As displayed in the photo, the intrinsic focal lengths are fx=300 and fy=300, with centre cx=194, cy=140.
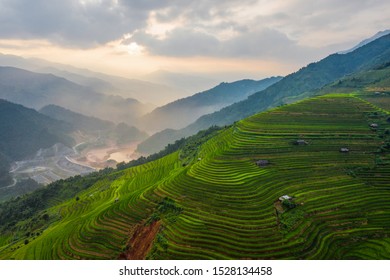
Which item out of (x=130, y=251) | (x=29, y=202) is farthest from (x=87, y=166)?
(x=130, y=251)

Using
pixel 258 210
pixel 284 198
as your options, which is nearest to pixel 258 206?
pixel 258 210

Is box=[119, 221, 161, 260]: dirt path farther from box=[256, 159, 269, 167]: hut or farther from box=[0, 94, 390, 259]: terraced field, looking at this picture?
box=[256, 159, 269, 167]: hut

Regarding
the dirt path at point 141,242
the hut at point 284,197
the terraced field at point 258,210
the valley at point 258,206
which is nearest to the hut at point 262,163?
the valley at point 258,206

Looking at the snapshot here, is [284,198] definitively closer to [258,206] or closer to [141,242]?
[258,206]

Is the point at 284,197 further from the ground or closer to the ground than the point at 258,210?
further from the ground

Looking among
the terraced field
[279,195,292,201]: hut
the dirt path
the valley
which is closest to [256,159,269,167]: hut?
the valley

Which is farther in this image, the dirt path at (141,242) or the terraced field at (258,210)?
the dirt path at (141,242)

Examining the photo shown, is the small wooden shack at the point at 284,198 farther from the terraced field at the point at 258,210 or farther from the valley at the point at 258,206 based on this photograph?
the terraced field at the point at 258,210

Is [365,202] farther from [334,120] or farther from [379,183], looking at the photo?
[334,120]

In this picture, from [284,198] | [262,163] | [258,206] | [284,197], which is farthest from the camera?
[262,163]
